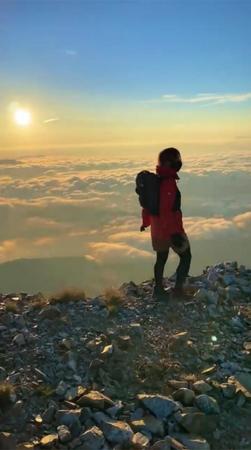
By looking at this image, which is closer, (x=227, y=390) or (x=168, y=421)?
(x=168, y=421)

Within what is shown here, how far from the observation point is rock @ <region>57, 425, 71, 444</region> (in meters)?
5.84

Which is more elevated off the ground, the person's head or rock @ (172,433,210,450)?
the person's head

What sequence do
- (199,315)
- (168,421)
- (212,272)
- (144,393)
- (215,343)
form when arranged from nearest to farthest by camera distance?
(168,421)
(144,393)
(215,343)
(199,315)
(212,272)

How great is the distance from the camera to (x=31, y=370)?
7.24 m

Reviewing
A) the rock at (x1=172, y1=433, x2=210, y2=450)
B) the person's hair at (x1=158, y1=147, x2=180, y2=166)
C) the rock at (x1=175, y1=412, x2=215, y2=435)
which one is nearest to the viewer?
the rock at (x1=172, y1=433, x2=210, y2=450)

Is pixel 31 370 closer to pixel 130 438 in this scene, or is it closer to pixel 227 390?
pixel 130 438

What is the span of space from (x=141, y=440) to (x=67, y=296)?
4.24 metres

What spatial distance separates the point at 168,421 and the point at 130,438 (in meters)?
0.66

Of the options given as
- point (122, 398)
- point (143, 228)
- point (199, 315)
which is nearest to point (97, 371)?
point (122, 398)

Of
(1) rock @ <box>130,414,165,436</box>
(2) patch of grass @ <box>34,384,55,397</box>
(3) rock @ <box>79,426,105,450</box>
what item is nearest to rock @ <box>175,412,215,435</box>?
(1) rock @ <box>130,414,165,436</box>

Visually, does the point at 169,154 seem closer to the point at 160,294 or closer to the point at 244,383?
the point at 160,294

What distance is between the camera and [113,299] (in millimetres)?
9484

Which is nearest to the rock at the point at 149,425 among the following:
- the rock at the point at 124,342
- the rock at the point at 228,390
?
the rock at the point at 228,390

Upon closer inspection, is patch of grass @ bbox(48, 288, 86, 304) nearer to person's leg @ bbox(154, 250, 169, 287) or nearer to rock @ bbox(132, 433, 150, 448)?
person's leg @ bbox(154, 250, 169, 287)
